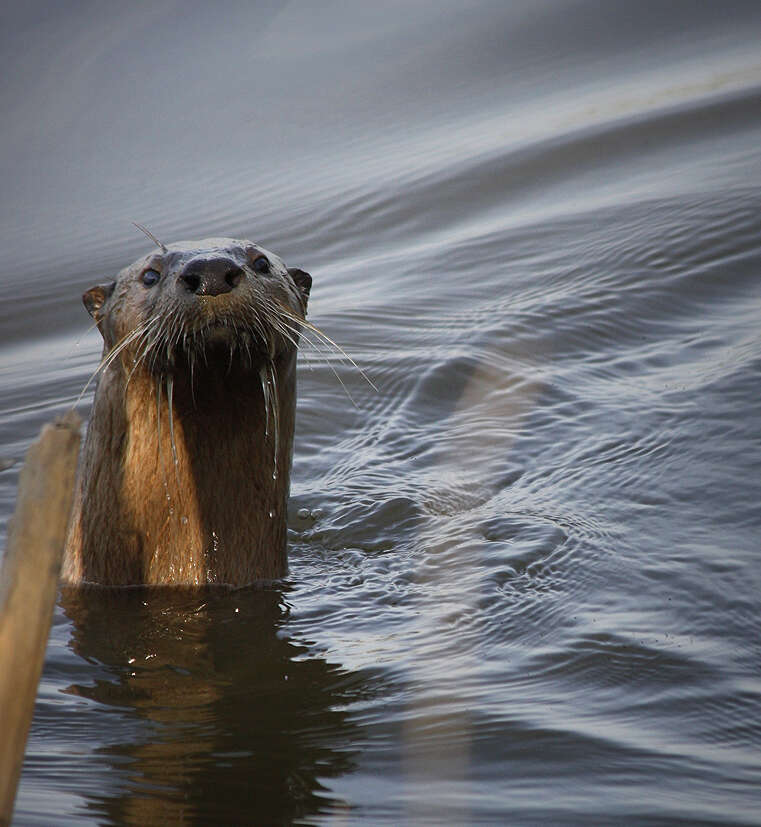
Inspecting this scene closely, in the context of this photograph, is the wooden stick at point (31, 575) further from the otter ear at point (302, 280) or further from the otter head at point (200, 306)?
the otter ear at point (302, 280)

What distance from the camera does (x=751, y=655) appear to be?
2.89m

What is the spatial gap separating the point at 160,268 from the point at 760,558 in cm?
153

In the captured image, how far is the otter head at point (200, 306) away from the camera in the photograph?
2.94 m

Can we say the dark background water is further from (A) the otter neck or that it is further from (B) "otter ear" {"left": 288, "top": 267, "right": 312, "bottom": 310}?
(B) "otter ear" {"left": 288, "top": 267, "right": 312, "bottom": 310}

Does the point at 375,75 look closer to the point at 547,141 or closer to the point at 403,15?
the point at 403,15

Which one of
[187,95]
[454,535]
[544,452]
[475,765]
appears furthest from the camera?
[187,95]

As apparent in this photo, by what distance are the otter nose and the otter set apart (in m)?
0.10

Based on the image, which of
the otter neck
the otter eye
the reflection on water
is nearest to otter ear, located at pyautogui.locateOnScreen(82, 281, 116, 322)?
the otter neck

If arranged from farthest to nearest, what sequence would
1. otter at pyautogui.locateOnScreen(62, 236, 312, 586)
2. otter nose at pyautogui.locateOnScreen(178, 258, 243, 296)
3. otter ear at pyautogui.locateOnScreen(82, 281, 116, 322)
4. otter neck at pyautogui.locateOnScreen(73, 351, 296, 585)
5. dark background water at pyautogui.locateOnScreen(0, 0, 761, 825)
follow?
1. otter ear at pyautogui.locateOnScreen(82, 281, 116, 322)
2. otter neck at pyautogui.locateOnScreen(73, 351, 296, 585)
3. otter at pyautogui.locateOnScreen(62, 236, 312, 586)
4. otter nose at pyautogui.locateOnScreen(178, 258, 243, 296)
5. dark background water at pyautogui.locateOnScreen(0, 0, 761, 825)

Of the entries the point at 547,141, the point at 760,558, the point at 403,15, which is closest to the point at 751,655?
the point at 760,558

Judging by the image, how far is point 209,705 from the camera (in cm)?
278

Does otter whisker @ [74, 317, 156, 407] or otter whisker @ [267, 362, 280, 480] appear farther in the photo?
otter whisker @ [267, 362, 280, 480]

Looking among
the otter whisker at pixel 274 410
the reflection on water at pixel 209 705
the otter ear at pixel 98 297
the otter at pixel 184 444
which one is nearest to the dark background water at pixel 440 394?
the reflection on water at pixel 209 705

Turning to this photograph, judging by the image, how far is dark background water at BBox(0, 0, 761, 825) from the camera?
252 cm
